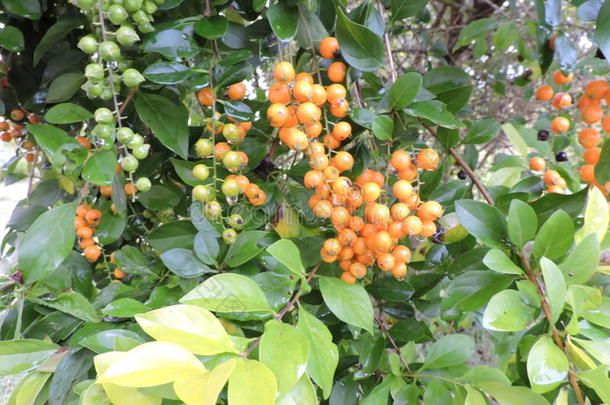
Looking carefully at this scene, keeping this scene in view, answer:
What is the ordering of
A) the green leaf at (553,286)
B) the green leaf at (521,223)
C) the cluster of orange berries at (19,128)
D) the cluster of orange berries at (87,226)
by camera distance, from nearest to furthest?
the green leaf at (553,286) < the green leaf at (521,223) < the cluster of orange berries at (87,226) < the cluster of orange berries at (19,128)

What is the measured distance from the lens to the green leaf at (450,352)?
1.93 feet

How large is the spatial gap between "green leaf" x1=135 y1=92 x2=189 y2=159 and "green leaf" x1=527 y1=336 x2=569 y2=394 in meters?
0.50

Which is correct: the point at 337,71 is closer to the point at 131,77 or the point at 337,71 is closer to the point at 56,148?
the point at 131,77

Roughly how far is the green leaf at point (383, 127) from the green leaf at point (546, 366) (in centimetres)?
30

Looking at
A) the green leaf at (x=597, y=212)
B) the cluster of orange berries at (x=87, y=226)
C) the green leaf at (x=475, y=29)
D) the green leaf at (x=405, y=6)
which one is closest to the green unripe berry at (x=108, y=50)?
the cluster of orange berries at (x=87, y=226)

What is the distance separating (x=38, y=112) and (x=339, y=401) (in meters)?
0.78

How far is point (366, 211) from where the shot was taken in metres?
0.57

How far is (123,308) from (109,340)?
0.19 feet

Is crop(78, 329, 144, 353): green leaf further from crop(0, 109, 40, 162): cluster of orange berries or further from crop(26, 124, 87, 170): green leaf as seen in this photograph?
crop(0, 109, 40, 162): cluster of orange berries

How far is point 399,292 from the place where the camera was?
0.65m

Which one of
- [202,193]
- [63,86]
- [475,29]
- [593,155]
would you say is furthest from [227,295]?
[475,29]

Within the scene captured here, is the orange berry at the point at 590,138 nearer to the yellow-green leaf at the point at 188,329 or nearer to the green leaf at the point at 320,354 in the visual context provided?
the green leaf at the point at 320,354

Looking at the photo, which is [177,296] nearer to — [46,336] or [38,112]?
[46,336]

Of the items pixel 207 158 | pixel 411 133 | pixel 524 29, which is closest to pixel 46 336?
pixel 207 158
